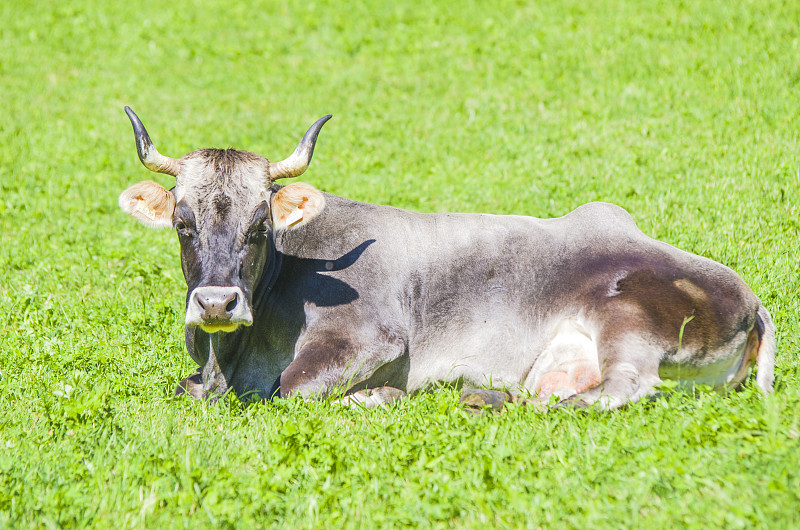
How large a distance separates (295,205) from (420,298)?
1.32 meters

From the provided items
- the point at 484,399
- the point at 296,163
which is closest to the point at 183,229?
the point at 296,163

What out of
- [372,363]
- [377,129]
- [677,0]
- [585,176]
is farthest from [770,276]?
[677,0]

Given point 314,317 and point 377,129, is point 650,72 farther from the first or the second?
point 314,317

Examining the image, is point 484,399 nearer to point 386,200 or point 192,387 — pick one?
point 192,387

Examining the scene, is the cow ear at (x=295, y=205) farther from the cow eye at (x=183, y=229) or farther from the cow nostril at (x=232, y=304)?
the cow nostril at (x=232, y=304)

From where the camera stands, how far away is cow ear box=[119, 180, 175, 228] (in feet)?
20.0

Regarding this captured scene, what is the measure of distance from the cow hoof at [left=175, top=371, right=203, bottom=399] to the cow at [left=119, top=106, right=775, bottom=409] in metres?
0.02

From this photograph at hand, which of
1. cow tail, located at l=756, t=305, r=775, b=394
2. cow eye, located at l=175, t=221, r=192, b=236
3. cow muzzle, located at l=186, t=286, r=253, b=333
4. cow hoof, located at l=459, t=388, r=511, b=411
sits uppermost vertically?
cow eye, located at l=175, t=221, r=192, b=236

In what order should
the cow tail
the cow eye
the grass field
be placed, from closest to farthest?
1. the grass field
2. the cow tail
3. the cow eye

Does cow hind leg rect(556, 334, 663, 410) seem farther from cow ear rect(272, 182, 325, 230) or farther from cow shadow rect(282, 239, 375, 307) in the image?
cow ear rect(272, 182, 325, 230)

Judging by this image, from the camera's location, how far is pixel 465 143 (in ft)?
40.6

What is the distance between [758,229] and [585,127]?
4026 mm

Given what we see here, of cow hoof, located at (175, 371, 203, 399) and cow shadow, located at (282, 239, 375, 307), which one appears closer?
cow hoof, located at (175, 371, 203, 399)

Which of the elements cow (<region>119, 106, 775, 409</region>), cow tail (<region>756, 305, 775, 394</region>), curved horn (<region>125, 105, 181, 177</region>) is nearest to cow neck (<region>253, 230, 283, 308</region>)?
cow (<region>119, 106, 775, 409</region>)
